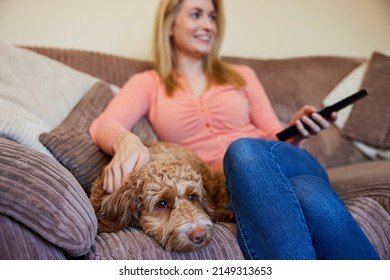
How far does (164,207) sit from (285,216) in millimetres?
352

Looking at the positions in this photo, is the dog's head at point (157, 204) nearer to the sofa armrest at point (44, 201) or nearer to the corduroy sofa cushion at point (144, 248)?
the corduroy sofa cushion at point (144, 248)

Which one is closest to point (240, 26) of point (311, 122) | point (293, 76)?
point (293, 76)

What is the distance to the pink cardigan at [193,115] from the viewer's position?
5.34 feet

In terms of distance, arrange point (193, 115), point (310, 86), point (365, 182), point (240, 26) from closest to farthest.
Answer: point (365, 182) → point (193, 115) → point (310, 86) → point (240, 26)

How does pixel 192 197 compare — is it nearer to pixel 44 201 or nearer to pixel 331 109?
pixel 44 201

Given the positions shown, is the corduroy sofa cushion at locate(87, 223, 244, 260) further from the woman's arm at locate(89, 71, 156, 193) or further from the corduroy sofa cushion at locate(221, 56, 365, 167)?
the corduroy sofa cushion at locate(221, 56, 365, 167)

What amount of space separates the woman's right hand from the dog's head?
3 centimetres

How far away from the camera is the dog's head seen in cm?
112

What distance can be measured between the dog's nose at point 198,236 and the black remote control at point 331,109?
64 centimetres

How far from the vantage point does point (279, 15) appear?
7.64 ft

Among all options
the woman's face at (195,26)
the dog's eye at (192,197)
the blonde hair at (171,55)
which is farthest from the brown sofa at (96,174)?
the woman's face at (195,26)

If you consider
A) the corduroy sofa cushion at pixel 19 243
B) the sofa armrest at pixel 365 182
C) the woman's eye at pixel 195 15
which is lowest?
the sofa armrest at pixel 365 182

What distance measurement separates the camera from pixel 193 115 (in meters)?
1.66

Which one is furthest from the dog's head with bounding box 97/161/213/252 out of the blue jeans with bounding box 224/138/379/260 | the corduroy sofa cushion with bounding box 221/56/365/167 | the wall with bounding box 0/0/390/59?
the wall with bounding box 0/0/390/59
